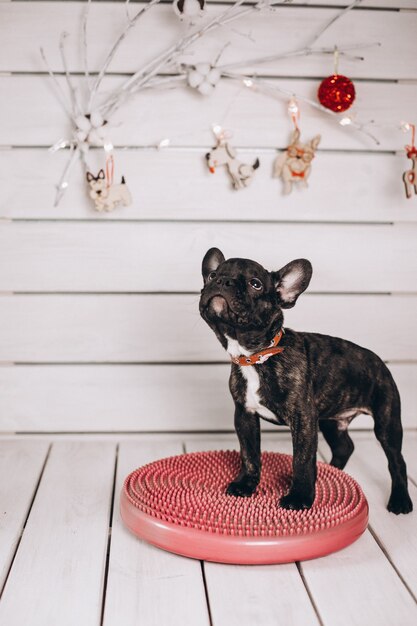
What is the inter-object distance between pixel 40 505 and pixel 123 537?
24 cm

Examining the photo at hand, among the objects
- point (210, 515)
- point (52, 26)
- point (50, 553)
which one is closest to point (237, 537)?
point (210, 515)

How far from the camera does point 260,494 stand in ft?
4.90

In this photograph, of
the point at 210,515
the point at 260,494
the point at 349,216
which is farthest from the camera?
the point at 349,216

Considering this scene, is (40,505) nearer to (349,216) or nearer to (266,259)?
(266,259)

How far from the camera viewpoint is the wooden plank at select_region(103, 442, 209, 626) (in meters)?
1.18

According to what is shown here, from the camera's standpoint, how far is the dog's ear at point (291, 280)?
55.2 inches

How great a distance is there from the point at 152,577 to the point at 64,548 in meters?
0.20

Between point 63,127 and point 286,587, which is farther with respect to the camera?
point 63,127

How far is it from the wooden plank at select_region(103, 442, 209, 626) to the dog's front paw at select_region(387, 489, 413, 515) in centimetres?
45

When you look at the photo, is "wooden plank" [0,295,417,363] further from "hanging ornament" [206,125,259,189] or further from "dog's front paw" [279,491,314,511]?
"dog's front paw" [279,491,314,511]

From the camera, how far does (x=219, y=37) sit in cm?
187

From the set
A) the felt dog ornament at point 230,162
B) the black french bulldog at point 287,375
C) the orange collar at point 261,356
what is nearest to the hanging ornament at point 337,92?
the felt dog ornament at point 230,162

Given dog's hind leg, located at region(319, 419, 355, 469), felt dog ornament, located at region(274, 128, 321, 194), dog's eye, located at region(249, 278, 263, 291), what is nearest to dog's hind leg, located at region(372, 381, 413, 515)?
dog's hind leg, located at region(319, 419, 355, 469)

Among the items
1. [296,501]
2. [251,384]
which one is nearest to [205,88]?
[251,384]
